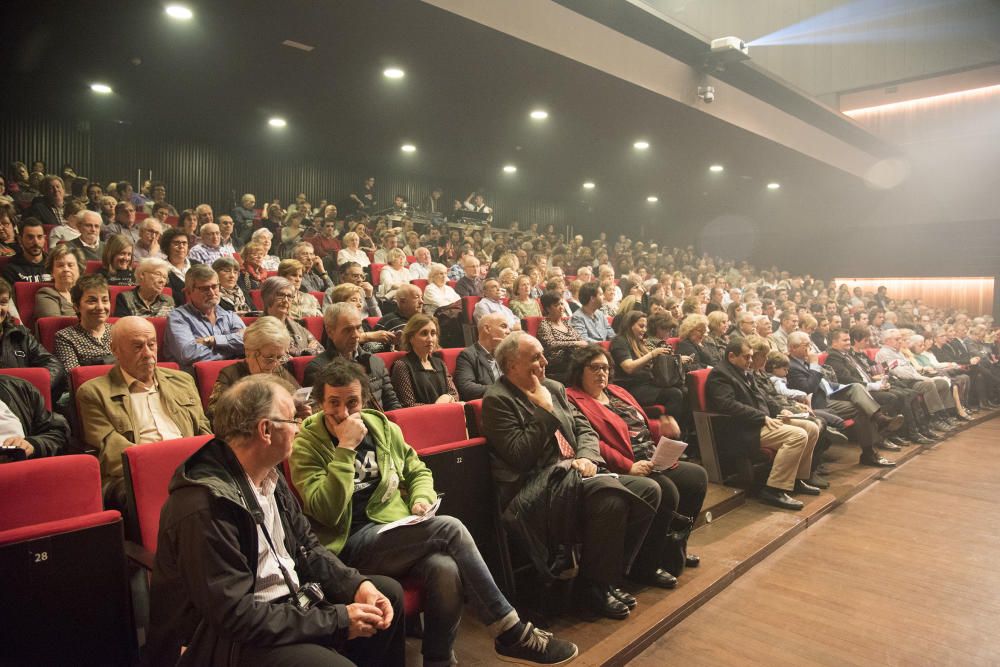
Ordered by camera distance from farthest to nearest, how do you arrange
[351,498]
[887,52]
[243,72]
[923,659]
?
[887,52] < [243,72] < [923,659] < [351,498]

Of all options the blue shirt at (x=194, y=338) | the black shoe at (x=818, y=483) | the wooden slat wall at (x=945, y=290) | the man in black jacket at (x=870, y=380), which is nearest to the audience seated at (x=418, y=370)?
the blue shirt at (x=194, y=338)

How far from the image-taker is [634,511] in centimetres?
200

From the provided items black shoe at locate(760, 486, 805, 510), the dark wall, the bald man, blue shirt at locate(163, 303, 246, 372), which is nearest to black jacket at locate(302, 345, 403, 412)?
blue shirt at locate(163, 303, 246, 372)

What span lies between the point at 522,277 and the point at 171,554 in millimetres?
3435

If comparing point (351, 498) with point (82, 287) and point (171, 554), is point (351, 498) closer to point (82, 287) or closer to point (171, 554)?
point (171, 554)

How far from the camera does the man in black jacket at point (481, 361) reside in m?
2.81

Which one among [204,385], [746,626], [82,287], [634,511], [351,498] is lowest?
[746,626]

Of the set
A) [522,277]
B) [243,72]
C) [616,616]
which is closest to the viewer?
[616,616]

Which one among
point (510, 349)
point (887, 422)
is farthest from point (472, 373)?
point (887, 422)

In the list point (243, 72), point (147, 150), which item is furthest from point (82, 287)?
point (147, 150)

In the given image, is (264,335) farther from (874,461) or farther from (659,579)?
(874,461)

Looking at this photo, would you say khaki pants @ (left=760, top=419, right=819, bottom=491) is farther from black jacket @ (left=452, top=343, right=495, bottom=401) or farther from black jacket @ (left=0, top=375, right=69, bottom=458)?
black jacket @ (left=0, top=375, right=69, bottom=458)

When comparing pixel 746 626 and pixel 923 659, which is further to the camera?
pixel 746 626

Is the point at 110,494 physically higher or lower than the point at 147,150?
lower
